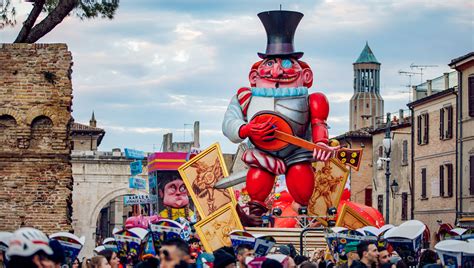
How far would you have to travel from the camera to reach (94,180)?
82750 millimetres

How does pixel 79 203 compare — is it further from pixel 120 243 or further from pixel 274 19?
pixel 120 243

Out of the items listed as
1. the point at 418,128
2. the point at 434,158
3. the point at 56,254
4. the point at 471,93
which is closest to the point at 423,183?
the point at 434,158

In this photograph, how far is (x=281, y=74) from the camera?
33281 mm

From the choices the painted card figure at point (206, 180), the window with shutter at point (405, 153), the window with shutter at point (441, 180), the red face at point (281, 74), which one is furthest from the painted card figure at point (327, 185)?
the window with shutter at point (405, 153)

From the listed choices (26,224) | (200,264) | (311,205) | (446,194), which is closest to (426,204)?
(446,194)

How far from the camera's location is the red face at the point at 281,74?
33.3m

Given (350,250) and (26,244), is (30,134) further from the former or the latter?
(26,244)

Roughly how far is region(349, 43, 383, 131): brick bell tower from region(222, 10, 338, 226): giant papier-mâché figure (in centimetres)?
11305

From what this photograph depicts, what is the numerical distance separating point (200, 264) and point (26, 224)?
11.6 m

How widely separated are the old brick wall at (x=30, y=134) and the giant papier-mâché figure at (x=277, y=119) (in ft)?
15.9

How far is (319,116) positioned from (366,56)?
5008 inches

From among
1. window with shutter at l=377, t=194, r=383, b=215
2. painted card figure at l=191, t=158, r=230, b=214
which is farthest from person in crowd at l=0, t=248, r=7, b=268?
window with shutter at l=377, t=194, r=383, b=215

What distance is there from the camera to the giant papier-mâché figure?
33062 mm

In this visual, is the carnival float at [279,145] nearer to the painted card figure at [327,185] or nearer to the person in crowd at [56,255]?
the painted card figure at [327,185]
